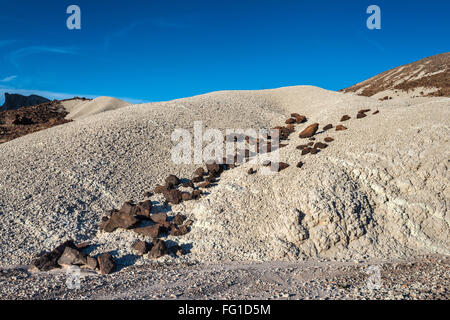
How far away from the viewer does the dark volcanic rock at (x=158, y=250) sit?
945 cm

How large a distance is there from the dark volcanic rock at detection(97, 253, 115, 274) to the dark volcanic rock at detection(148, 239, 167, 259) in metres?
1.15

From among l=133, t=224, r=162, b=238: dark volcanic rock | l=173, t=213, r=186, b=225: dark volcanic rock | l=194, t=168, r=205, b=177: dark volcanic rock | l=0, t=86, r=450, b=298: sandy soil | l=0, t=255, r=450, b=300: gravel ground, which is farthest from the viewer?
l=194, t=168, r=205, b=177: dark volcanic rock

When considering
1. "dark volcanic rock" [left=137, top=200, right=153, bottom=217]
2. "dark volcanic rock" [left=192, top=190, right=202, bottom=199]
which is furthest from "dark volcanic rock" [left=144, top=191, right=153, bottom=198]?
"dark volcanic rock" [left=192, top=190, right=202, bottom=199]

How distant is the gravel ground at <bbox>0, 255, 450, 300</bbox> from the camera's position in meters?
7.04

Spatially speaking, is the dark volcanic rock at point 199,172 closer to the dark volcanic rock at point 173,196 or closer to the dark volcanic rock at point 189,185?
the dark volcanic rock at point 189,185

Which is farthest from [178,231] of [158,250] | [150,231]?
[158,250]

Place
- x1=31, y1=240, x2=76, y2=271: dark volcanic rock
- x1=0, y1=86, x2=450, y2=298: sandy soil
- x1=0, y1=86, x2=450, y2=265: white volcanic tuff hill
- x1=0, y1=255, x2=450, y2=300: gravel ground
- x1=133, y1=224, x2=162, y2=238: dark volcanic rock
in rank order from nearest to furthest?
x1=0, y1=255, x2=450, y2=300: gravel ground → x1=31, y1=240, x2=76, y2=271: dark volcanic rock → x1=0, y1=86, x2=450, y2=298: sandy soil → x1=0, y1=86, x2=450, y2=265: white volcanic tuff hill → x1=133, y1=224, x2=162, y2=238: dark volcanic rock

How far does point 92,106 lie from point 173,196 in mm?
39305

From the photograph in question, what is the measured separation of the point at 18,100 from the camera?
75.1m

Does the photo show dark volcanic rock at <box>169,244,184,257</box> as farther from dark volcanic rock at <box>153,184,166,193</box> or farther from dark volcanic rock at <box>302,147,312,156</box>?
dark volcanic rock at <box>302,147,312,156</box>

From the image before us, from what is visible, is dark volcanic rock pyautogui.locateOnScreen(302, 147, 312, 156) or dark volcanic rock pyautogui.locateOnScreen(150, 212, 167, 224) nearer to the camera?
dark volcanic rock pyautogui.locateOnScreen(150, 212, 167, 224)

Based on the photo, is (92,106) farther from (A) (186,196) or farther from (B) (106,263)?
(B) (106,263)

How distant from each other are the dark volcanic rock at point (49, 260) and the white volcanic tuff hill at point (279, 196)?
2.63ft

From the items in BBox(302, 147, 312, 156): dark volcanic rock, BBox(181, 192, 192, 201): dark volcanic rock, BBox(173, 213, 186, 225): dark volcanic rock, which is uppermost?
BBox(302, 147, 312, 156): dark volcanic rock
